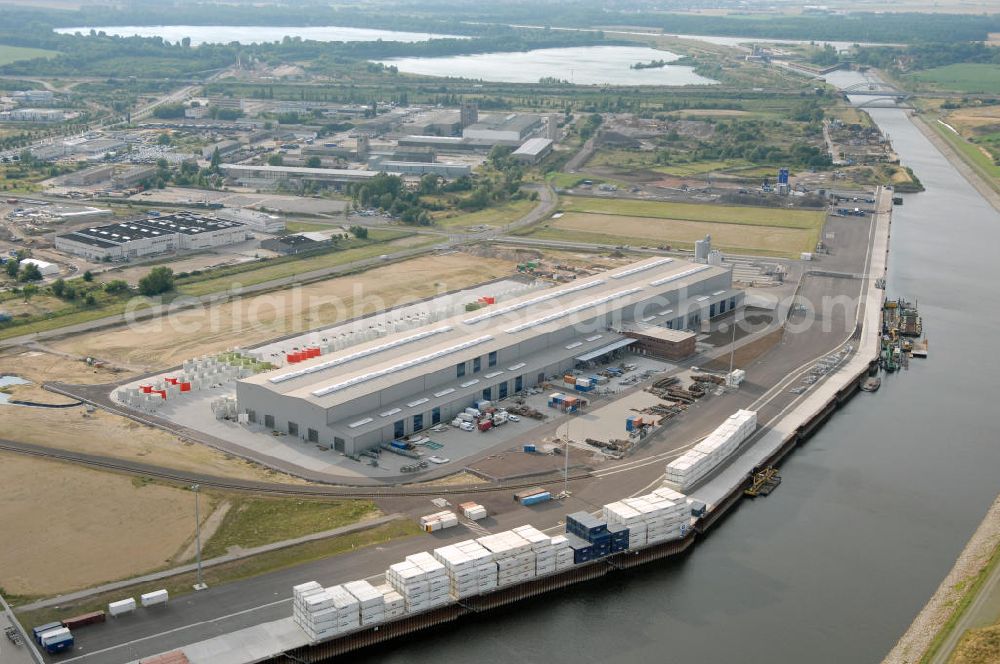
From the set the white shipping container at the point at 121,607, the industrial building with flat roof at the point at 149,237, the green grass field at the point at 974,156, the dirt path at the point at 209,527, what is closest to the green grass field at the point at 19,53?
the industrial building with flat roof at the point at 149,237

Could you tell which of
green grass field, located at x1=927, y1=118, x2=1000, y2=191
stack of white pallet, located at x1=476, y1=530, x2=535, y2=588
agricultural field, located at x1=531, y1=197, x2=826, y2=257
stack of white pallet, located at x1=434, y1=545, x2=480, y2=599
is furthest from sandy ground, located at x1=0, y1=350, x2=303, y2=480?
green grass field, located at x1=927, y1=118, x2=1000, y2=191

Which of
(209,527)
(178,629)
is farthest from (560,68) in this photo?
(178,629)

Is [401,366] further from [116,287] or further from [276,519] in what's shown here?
[116,287]

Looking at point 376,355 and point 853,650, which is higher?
point 376,355

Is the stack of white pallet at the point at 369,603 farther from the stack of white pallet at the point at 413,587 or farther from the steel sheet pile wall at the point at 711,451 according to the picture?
the steel sheet pile wall at the point at 711,451

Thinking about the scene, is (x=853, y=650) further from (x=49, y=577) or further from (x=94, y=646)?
(x=49, y=577)

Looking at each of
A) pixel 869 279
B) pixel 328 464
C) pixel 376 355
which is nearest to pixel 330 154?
pixel 869 279
